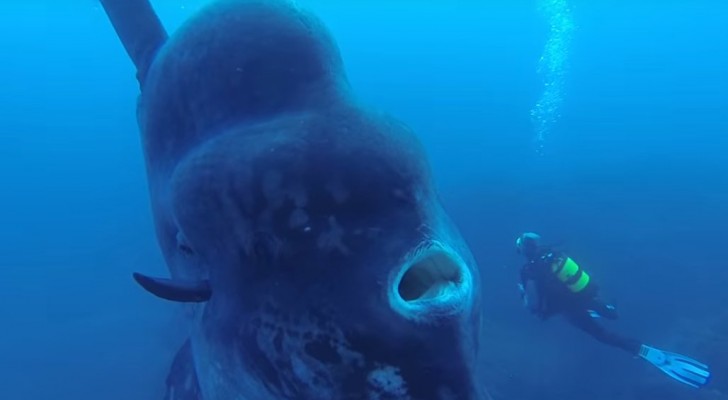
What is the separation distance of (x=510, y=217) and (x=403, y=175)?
19.8 meters

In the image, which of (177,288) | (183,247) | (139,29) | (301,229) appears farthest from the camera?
(139,29)

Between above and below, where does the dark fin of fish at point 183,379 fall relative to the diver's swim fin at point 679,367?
below

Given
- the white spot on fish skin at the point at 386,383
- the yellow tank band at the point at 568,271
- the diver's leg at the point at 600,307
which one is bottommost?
the white spot on fish skin at the point at 386,383

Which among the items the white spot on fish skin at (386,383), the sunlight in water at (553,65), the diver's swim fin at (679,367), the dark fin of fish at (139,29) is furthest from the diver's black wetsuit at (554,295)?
the sunlight in water at (553,65)

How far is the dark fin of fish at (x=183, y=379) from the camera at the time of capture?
304cm

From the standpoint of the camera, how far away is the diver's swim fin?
1127 centimetres

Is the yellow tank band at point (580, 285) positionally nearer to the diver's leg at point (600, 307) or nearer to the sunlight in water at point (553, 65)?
the diver's leg at point (600, 307)

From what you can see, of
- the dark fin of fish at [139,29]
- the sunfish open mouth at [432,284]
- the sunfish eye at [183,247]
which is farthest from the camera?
the dark fin of fish at [139,29]

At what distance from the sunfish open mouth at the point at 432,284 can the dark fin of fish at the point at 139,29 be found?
8.09ft

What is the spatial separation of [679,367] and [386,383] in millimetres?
11677

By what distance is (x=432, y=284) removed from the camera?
187cm

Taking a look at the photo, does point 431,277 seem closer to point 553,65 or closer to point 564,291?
point 564,291

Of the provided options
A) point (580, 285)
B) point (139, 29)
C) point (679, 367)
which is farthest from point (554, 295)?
point (139, 29)

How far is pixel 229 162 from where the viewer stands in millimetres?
2119
